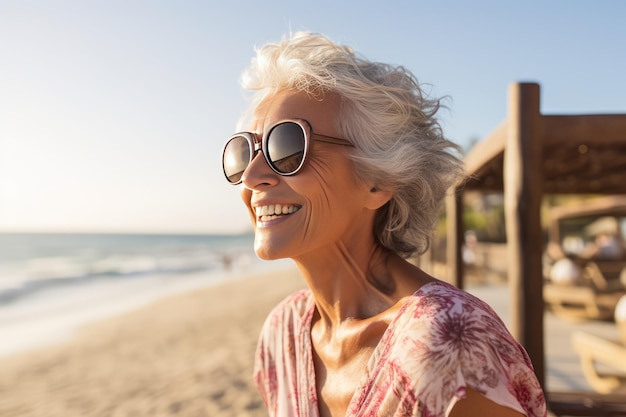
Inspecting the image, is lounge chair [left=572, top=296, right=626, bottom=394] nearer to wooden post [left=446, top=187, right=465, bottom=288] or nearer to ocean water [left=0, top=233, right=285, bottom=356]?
wooden post [left=446, top=187, right=465, bottom=288]

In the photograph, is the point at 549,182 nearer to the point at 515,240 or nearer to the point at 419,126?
the point at 515,240

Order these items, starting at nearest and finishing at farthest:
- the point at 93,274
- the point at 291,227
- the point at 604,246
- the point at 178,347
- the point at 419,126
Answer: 1. the point at 291,227
2. the point at 419,126
3. the point at 178,347
4. the point at 604,246
5. the point at 93,274

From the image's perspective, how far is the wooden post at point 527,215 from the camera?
110 inches

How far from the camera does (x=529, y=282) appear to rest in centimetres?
283

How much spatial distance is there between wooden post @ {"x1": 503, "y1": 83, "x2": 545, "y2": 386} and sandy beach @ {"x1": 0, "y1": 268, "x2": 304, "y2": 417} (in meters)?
3.23

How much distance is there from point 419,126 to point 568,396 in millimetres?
2049

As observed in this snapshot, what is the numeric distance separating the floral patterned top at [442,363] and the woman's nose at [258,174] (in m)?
0.56

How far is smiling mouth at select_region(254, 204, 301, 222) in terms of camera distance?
160 centimetres

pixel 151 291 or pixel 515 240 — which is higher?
pixel 515 240

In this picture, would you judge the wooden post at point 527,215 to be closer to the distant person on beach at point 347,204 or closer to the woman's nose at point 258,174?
the distant person on beach at point 347,204

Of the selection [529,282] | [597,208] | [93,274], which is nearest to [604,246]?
[597,208]

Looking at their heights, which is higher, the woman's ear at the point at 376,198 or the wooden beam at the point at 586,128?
the wooden beam at the point at 586,128

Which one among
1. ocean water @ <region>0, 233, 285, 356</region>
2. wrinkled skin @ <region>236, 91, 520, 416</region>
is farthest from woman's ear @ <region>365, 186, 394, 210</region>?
ocean water @ <region>0, 233, 285, 356</region>

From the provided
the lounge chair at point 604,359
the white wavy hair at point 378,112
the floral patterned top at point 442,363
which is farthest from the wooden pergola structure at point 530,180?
the lounge chair at point 604,359
